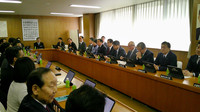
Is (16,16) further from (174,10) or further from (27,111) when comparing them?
(27,111)

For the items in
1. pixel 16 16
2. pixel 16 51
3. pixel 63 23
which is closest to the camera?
pixel 16 51

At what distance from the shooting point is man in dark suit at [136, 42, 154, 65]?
3.60m

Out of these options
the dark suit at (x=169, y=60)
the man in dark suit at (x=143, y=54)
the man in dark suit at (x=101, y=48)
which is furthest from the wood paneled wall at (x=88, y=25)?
the dark suit at (x=169, y=60)

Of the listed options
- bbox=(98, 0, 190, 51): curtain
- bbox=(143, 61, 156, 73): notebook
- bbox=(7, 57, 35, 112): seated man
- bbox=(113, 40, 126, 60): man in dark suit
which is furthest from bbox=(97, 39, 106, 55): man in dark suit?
bbox=(7, 57, 35, 112): seated man

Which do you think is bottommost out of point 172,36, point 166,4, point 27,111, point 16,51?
point 27,111

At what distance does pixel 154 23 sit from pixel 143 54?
228 centimetres

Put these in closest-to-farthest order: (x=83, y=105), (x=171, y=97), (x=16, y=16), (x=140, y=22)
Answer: (x=83, y=105) → (x=171, y=97) → (x=140, y=22) → (x=16, y=16)

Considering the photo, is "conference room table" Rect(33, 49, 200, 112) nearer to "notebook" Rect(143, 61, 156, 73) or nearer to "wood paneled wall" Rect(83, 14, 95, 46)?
"notebook" Rect(143, 61, 156, 73)

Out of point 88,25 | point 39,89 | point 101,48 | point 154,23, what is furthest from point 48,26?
point 39,89

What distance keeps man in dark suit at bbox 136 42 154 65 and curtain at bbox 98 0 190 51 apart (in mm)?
1763

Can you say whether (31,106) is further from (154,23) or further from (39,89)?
(154,23)

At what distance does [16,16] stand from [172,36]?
337 inches

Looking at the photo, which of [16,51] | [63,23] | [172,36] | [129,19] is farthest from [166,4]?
[63,23]

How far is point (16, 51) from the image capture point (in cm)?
217
